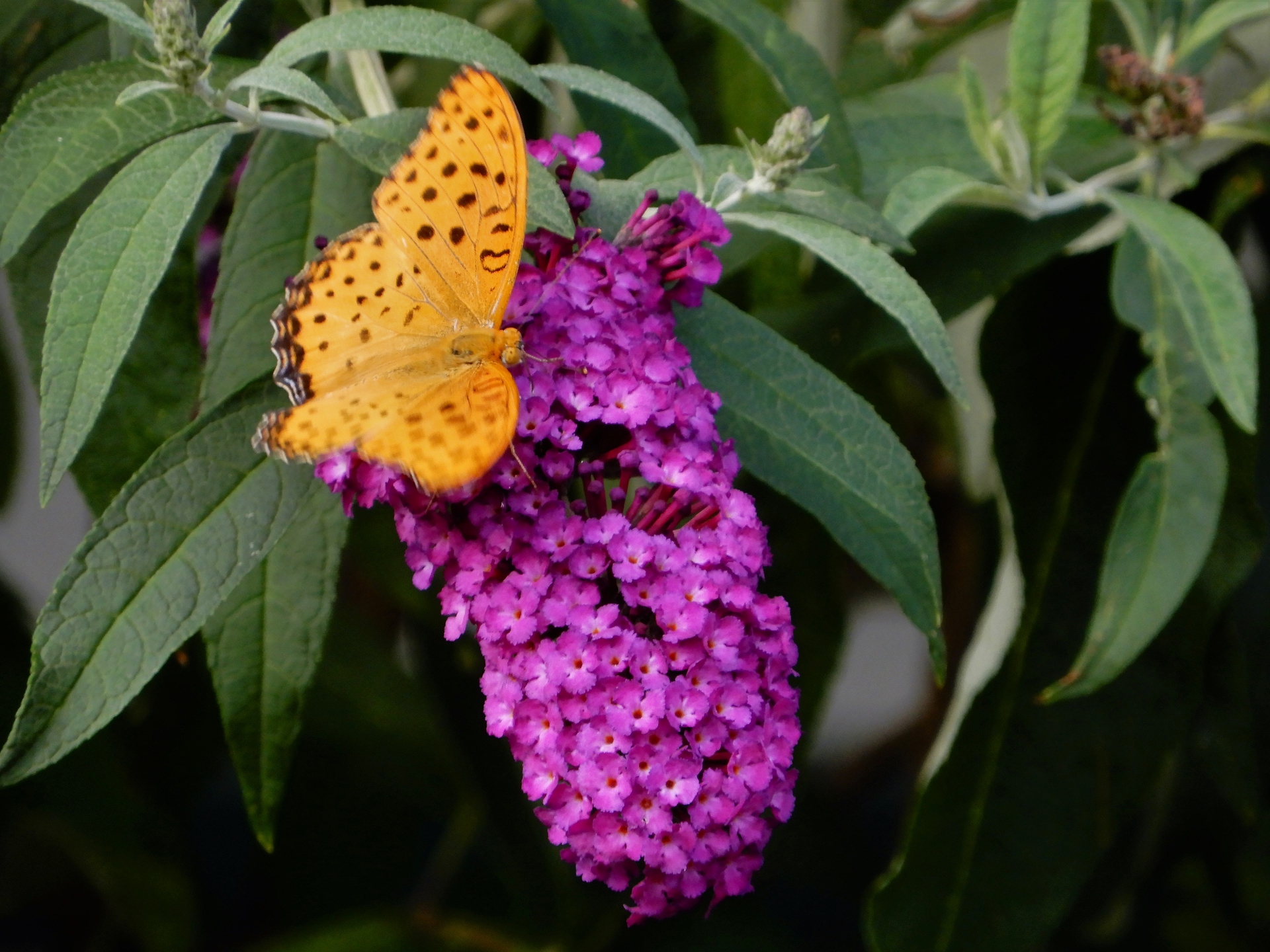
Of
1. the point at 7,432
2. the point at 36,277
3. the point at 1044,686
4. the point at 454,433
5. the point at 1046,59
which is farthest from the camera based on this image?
the point at 7,432

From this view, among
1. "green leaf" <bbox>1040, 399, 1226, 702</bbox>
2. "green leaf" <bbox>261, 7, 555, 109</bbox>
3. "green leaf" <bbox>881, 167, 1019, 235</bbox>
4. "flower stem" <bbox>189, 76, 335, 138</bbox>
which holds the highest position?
"green leaf" <bbox>261, 7, 555, 109</bbox>

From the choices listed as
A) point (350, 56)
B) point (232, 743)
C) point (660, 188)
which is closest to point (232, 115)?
point (350, 56)

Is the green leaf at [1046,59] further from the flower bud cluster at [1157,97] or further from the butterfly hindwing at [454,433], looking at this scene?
the butterfly hindwing at [454,433]

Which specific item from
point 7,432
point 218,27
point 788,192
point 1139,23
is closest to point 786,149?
point 788,192

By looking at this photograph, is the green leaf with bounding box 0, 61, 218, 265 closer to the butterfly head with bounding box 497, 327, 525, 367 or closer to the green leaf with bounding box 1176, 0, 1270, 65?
the butterfly head with bounding box 497, 327, 525, 367

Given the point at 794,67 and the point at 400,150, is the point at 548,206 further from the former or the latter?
the point at 794,67

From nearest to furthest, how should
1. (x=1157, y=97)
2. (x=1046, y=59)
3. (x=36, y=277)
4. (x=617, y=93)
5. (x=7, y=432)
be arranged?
(x=617, y=93)
(x=36, y=277)
(x=1046, y=59)
(x=1157, y=97)
(x=7, y=432)

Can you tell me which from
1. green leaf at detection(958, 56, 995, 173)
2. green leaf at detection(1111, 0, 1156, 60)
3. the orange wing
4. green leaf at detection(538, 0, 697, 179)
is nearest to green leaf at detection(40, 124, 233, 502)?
the orange wing
